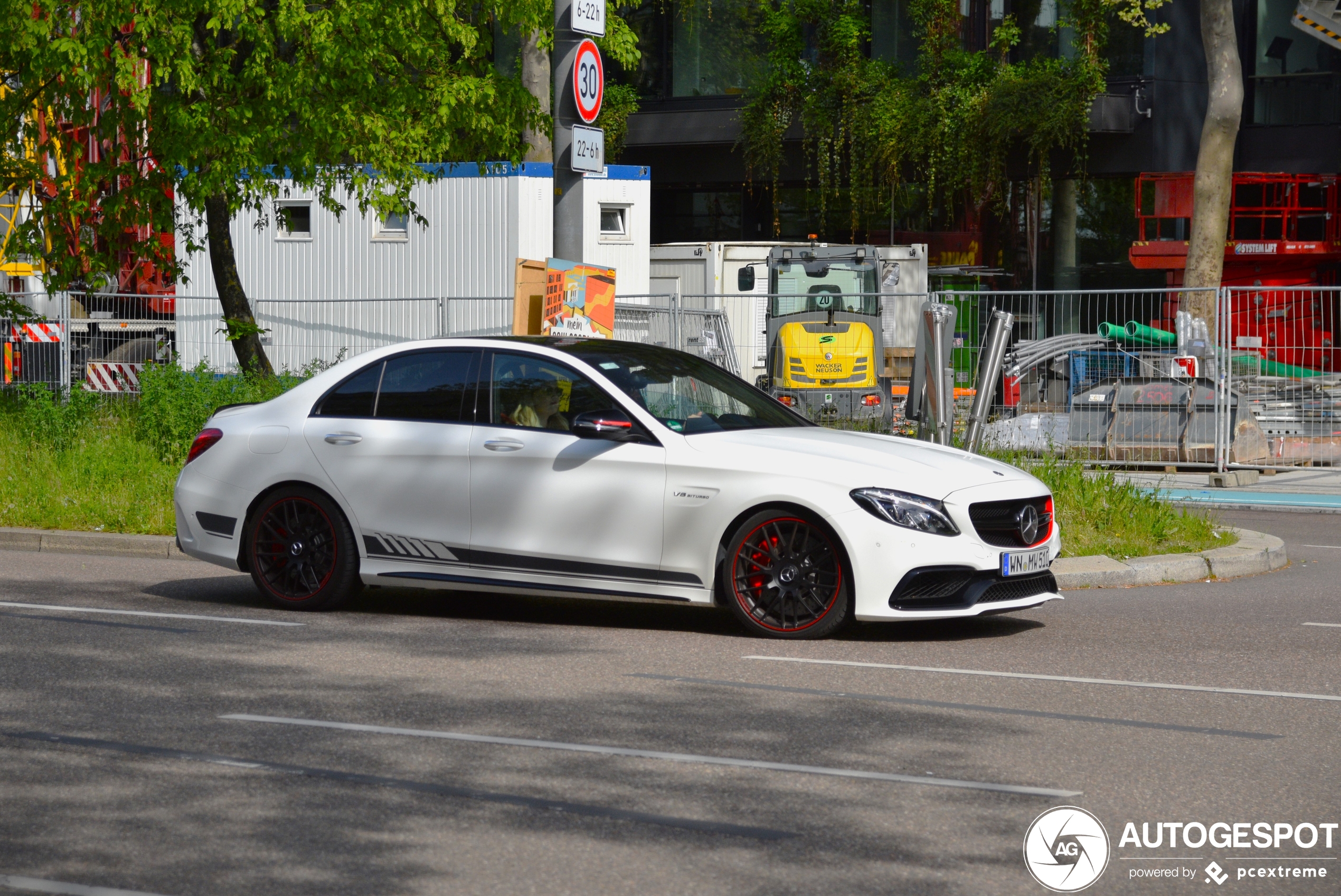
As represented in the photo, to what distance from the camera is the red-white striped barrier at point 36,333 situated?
815 inches

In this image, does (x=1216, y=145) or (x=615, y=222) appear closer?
(x=1216, y=145)

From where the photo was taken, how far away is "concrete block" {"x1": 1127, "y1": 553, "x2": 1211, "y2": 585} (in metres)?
11.2

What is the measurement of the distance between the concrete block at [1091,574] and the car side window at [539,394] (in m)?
3.65

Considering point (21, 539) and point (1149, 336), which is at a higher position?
point (1149, 336)

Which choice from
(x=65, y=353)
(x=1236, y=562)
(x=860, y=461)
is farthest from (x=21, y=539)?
(x=1236, y=562)

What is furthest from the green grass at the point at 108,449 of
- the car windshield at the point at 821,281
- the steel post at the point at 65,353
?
the car windshield at the point at 821,281

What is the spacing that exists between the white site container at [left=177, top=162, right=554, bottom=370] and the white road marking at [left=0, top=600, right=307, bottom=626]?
40.1ft

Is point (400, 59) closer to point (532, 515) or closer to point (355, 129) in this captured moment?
point (355, 129)

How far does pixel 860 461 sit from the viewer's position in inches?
332

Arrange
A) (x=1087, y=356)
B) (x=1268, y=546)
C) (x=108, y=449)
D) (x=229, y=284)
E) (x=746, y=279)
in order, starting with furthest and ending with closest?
(x=746, y=279) < (x=1087, y=356) < (x=229, y=284) < (x=108, y=449) < (x=1268, y=546)

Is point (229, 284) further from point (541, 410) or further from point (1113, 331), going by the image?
point (541, 410)

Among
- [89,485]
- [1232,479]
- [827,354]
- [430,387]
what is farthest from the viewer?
[827,354]

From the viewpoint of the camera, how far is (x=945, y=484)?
8383 mm
